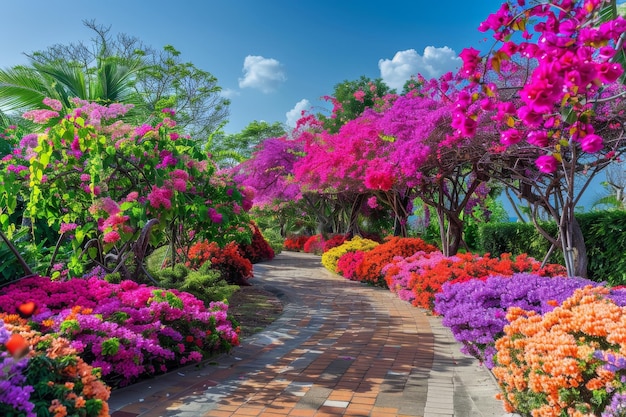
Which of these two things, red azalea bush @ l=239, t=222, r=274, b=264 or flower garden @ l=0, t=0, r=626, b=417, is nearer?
flower garden @ l=0, t=0, r=626, b=417

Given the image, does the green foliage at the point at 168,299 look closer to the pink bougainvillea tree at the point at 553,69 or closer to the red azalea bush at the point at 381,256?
the pink bougainvillea tree at the point at 553,69

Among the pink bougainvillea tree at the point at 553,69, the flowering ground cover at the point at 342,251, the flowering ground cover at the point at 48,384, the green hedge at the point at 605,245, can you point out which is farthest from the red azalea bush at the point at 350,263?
the flowering ground cover at the point at 48,384

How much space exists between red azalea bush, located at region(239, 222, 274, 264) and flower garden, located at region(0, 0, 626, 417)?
165 inches

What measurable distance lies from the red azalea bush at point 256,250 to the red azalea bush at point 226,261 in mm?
4270

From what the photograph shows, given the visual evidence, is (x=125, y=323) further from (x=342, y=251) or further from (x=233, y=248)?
(x=342, y=251)

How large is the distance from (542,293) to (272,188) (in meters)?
15.2

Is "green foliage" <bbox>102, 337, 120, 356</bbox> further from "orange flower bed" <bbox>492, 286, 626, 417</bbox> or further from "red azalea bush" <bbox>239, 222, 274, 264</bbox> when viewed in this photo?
"red azalea bush" <bbox>239, 222, 274, 264</bbox>

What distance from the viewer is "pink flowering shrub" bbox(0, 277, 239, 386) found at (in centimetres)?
347

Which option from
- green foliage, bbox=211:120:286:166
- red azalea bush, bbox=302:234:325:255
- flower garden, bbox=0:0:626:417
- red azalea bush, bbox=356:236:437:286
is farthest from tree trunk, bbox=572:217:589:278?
green foliage, bbox=211:120:286:166

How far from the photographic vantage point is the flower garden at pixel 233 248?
224 centimetres

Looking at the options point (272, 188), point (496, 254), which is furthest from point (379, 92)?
point (496, 254)

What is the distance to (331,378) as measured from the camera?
3.93 m

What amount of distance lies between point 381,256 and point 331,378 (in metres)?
7.13

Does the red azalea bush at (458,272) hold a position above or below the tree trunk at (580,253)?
below
